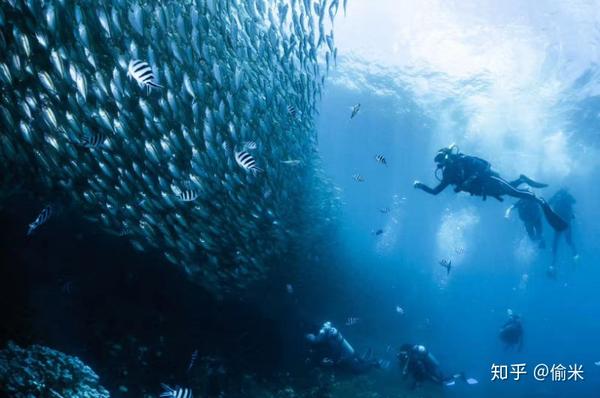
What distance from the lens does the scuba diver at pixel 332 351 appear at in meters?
13.5

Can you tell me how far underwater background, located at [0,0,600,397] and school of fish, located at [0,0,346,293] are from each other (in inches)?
2.7

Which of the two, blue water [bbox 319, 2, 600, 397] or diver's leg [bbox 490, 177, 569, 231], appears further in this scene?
blue water [bbox 319, 2, 600, 397]

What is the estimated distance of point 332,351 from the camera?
1409 cm

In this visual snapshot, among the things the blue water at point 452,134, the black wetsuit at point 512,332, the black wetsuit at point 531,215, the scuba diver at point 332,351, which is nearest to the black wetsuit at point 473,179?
the black wetsuit at point 531,215

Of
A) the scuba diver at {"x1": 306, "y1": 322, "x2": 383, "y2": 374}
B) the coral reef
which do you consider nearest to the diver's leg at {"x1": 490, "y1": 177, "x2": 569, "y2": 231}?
the scuba diver at {"x1": 306, "y1": 322, "x2": 383, "y2": 374}

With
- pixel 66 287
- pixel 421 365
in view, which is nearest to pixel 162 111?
pixel 66 287

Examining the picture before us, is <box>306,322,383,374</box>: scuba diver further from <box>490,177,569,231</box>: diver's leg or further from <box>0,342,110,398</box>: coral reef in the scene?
<box>0,342,110,398</box>: coral reef

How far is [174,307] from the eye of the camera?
38.6 feet

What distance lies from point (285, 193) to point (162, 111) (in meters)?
5.28

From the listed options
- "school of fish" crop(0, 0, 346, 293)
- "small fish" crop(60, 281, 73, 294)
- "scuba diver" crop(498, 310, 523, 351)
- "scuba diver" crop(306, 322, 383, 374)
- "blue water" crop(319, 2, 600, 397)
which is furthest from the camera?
"blue water" crop(319, 2, 600, 397)

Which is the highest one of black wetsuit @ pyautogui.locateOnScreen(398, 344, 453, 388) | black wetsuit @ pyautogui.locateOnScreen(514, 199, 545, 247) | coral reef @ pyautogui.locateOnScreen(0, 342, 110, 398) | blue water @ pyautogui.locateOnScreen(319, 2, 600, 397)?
blue water @ pyautogui.locateOnScreen(319, 2, 600, 397)

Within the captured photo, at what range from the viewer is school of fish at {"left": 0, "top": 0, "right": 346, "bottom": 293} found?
20.3ft

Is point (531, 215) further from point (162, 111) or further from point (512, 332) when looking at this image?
point (162, 111)

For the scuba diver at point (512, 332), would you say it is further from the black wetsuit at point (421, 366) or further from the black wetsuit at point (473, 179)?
the black wetsuit at point (473, 179)
